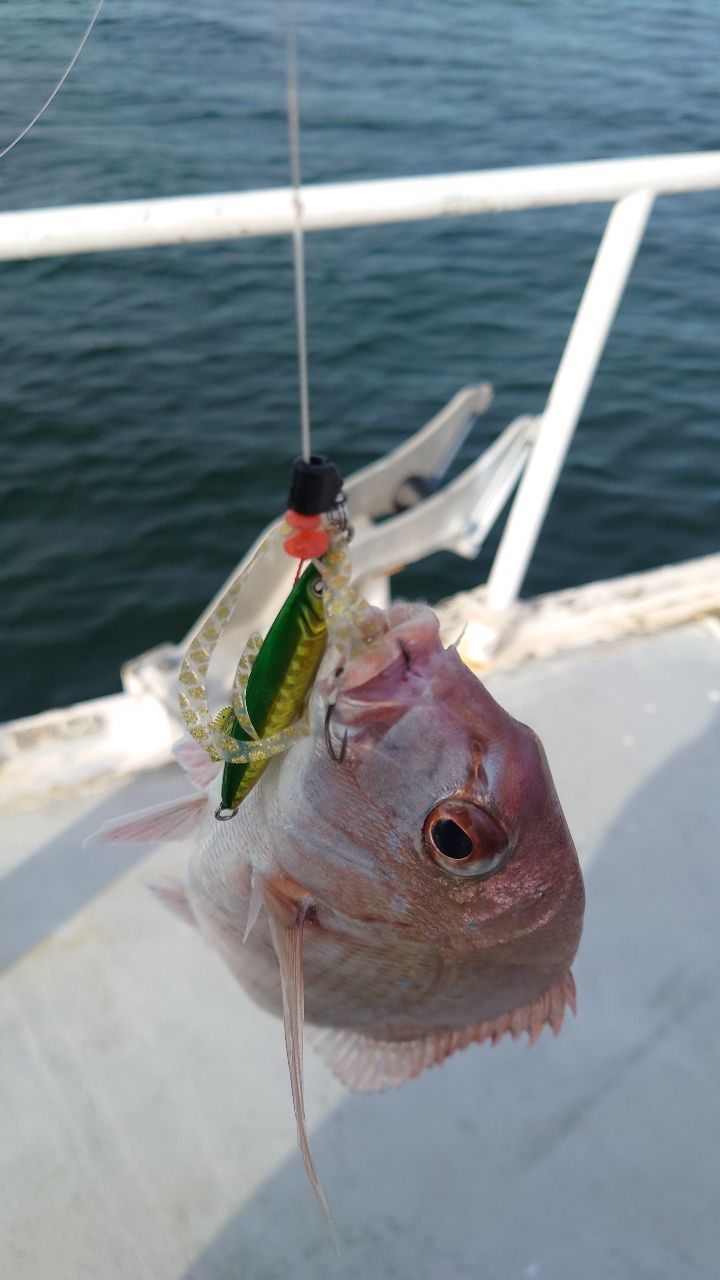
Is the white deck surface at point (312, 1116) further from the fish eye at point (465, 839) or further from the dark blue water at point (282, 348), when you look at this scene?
the dark blue water at point (282, 348)

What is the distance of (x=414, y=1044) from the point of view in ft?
4.89

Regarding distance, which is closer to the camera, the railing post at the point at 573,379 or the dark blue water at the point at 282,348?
the railing post at the point at 573,379

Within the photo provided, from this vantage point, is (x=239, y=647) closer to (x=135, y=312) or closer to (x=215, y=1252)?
(x=215, y=1252)

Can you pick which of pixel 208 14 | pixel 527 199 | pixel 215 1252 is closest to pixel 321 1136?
pixel 215 1252

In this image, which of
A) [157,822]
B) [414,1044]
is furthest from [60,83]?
[414,1044]

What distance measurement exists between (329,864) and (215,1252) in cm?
113

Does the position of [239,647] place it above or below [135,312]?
above

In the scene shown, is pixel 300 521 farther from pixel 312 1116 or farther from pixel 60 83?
pixel 312 1116

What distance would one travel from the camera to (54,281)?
24.9 feet

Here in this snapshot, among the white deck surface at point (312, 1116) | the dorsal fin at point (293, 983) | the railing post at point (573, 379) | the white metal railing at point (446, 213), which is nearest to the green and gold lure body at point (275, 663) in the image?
the dorsal fin at point (293, 983)

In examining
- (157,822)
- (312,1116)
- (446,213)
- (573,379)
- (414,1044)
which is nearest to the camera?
(157,822)

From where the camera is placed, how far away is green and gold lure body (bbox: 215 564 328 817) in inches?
36.0

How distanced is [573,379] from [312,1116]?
6.86 ft

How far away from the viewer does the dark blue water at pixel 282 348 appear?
616cm
